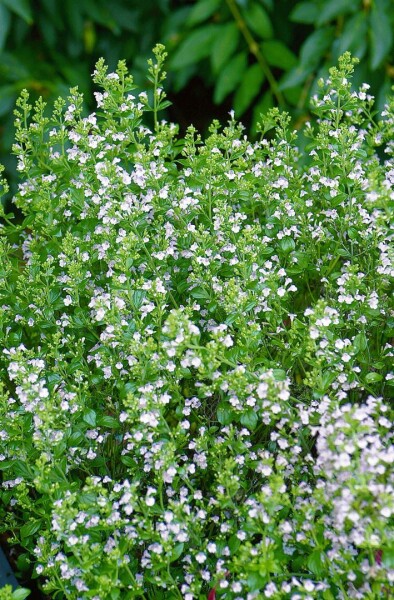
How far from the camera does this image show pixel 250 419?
1.43m

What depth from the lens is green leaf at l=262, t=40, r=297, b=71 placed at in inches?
138

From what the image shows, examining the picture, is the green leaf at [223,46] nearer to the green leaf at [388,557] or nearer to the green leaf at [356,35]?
the green leaf at [356,35]

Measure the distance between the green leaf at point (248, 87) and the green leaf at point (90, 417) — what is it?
2.16 metres

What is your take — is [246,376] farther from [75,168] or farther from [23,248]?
[23,248]

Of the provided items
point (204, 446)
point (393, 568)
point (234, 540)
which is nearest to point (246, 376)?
point (204, 446)

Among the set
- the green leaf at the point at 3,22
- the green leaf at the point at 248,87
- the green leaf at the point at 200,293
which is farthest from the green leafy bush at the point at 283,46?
the green leaf at the point at 200,293

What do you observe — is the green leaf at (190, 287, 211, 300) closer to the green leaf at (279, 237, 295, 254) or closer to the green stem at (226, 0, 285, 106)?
the green leaf at (279, 237, 295, 254)

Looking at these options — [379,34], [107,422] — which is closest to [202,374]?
[107,422]

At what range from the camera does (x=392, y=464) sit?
1.30m

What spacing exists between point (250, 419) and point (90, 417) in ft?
0.92

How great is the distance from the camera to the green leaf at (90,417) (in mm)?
1497

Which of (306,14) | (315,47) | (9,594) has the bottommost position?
(9,594)

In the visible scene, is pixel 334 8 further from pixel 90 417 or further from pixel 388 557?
pixel 388 557

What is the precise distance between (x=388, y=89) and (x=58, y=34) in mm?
1561
